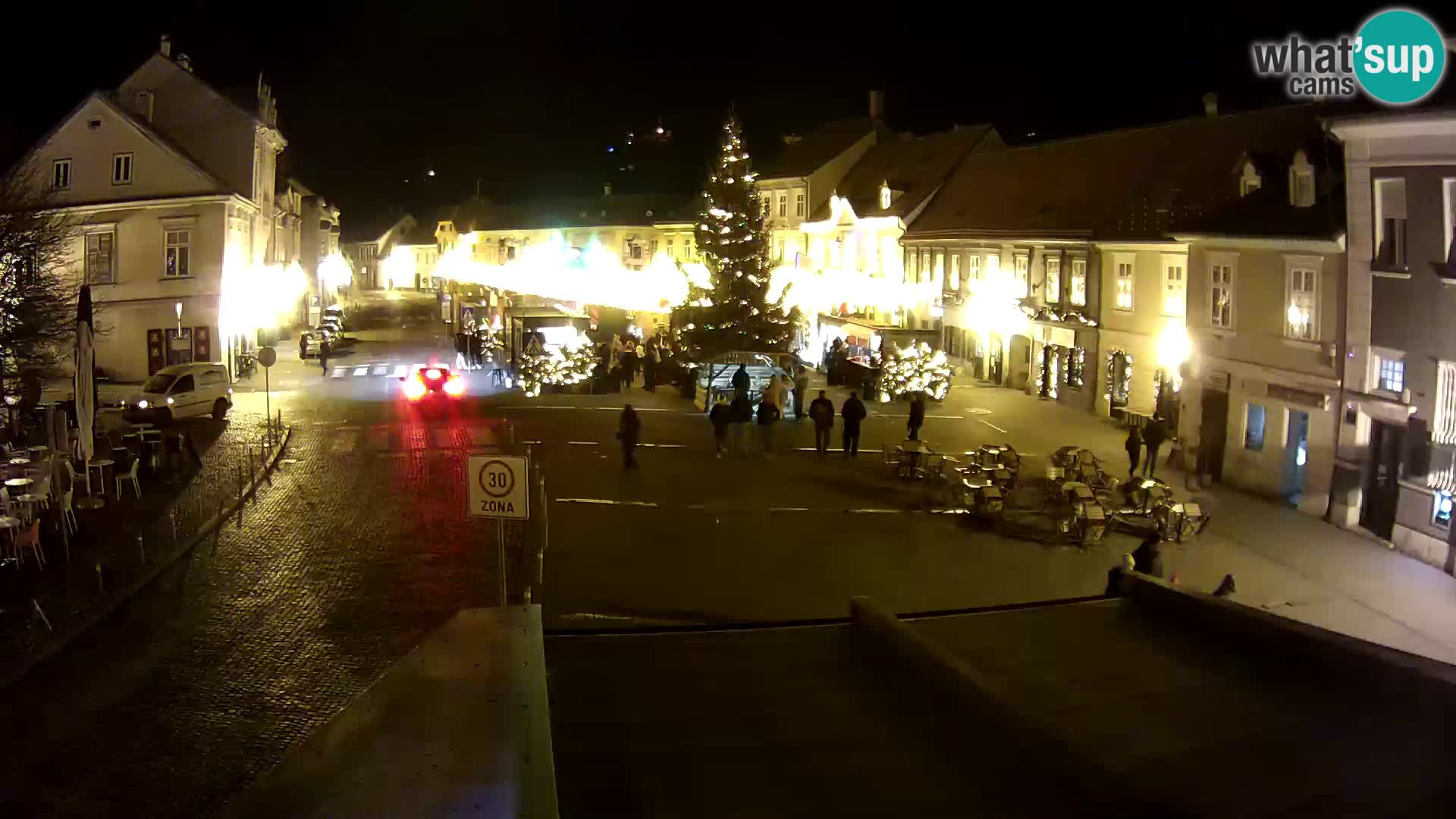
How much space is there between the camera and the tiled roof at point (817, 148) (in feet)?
196

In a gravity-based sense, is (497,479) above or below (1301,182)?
below

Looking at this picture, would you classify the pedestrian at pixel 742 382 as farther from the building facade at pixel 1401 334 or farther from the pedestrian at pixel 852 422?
the building facade at pixel 1401 334

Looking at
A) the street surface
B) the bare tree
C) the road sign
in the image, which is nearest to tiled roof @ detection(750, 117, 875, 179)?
the street surface

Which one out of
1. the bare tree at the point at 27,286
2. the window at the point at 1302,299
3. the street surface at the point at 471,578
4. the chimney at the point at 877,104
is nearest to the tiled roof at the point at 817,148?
the chimney at the point at 877,104

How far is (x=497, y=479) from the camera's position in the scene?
11859 millimetres

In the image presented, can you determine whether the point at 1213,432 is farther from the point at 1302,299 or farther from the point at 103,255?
the point at 103,255

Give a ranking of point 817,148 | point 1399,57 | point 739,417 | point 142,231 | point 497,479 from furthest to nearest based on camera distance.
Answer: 1. point 817,148
2. point 142,231
3. point 739,417
4. point 1399,57
5. point 497,479

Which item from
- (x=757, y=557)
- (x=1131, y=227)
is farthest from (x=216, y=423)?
(x=1131, y=227)

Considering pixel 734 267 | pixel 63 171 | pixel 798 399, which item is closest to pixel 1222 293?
pixel 798 399

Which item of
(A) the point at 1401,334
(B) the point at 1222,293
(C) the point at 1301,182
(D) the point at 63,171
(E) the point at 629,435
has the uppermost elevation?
(D) the point at 63,171

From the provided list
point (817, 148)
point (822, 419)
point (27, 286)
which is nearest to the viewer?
→ point (27, 286)

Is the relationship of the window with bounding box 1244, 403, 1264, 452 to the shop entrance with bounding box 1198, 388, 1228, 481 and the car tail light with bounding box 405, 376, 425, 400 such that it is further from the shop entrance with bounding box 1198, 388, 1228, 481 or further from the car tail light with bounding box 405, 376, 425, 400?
the car tail light with bounding box 405, 376, 425, 400

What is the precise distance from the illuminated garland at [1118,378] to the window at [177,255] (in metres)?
30.2

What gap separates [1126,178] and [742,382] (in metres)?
15.2
